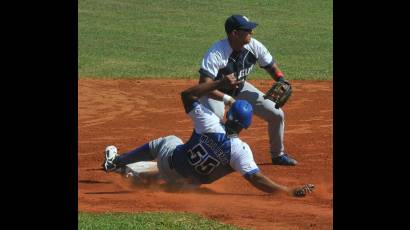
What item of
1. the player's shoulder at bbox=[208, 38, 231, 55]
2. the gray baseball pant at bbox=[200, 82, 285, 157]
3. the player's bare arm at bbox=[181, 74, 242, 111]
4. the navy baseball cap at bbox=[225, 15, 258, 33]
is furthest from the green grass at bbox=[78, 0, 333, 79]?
the player's bare arm at bbox=[181, 74, 242, 111]

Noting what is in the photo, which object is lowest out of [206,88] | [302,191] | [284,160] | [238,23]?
[284,160]

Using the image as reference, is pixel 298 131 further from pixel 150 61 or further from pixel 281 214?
pixel 150 61

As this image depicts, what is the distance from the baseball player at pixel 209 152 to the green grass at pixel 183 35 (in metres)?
9.33

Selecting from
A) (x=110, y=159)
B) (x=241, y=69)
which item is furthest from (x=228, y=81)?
(x=110, y=159)

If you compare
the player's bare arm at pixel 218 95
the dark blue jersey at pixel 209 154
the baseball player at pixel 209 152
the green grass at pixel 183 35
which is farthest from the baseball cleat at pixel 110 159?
the green grass at pixel 183 35

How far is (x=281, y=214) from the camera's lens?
31.0 ft

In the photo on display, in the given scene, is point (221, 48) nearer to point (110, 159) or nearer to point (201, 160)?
point (201, 160)

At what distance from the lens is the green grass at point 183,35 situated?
70.5 ft

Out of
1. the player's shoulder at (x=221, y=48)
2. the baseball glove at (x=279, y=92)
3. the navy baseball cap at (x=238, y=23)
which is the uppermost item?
the navy baseball cap at (x=238, y=23)

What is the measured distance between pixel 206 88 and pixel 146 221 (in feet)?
6.77

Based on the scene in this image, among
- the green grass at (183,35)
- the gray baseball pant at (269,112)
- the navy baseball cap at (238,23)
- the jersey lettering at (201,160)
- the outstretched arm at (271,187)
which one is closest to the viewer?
the outstretched arm at (271,187)

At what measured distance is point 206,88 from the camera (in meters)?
10.5

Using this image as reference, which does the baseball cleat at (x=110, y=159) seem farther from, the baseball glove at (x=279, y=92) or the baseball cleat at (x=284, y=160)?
the baseball cleat at (x=284, y=160)

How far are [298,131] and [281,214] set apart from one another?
16.9 feet
